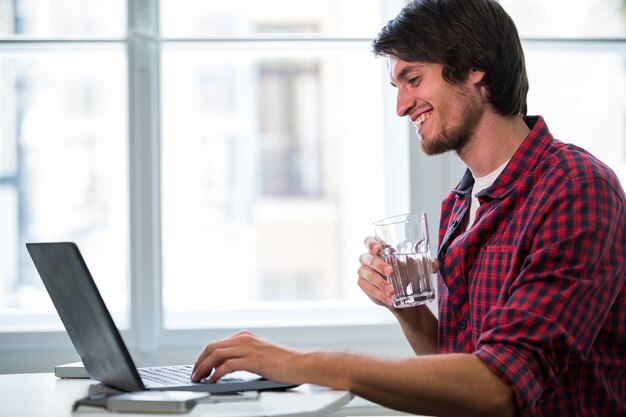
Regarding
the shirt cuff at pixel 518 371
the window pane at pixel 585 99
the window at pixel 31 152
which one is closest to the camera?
the shirt cuff at pixel 518 371

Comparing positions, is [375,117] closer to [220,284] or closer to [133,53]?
[133,53]

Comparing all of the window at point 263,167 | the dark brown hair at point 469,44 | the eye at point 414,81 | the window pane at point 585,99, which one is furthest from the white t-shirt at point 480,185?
the window at point 263,167

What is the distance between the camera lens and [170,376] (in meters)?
1.40

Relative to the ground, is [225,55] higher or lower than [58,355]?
higher

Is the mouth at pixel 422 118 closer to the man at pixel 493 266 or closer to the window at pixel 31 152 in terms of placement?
the man at pixel 493 266

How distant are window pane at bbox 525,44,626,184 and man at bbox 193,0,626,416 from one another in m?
0.99

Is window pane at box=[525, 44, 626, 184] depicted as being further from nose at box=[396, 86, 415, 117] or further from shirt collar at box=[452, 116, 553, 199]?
shirt collar at box=[452, 116, 553, 199]

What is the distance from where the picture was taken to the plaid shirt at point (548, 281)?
4.14 feet

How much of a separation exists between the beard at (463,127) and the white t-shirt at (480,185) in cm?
7

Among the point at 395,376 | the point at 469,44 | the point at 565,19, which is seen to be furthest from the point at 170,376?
the point at 565,19

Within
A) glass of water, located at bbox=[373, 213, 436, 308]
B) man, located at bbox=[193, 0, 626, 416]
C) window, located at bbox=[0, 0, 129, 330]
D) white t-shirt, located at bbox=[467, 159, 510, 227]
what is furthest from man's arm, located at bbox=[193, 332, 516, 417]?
window, located at bbox=[0, 0, 129, 330]

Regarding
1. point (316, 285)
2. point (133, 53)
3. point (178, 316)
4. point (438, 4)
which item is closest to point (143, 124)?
point (133, 53)

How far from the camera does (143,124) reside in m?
2.35

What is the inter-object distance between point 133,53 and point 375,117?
0.79 metres
